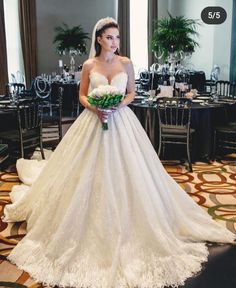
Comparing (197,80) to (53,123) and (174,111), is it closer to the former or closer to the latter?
(53,123)

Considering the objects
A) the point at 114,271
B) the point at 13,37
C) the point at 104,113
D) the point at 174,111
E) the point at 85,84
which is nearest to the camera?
the point at 114,271

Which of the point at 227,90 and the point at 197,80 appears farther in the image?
the point at 197,80

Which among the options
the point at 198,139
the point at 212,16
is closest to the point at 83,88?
the point at 198,139

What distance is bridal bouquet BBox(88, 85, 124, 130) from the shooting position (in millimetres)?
2771

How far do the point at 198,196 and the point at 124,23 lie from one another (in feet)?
25.6

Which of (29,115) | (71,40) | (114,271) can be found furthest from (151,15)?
(114,271)

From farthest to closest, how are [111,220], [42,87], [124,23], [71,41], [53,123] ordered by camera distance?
[124,23]
[71,41]
[42,87]
[53,123]
[111,220]

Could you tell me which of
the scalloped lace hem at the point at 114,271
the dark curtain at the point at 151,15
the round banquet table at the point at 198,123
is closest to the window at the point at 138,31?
the dark curtain at the point at 151,15

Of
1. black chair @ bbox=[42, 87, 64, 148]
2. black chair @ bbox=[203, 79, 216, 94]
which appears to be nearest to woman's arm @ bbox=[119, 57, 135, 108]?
black chair @ bbox=[42, 87, 64, 148]

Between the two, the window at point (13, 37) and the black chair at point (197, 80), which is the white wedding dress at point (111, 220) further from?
the window at point (13, 37)

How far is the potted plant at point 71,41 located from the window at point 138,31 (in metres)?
1.96

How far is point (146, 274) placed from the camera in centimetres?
250

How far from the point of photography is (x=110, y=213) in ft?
8.88

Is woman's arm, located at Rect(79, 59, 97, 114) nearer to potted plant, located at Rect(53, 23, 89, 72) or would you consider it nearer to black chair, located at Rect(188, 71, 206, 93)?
potted plant, located at Rect(53, 23, 89, 72)
